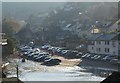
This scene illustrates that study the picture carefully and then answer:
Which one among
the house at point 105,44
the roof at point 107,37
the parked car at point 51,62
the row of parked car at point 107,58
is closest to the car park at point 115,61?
the row of parked car at point 107,58

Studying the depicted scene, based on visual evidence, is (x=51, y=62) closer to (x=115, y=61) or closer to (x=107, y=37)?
(x=115, y=61)

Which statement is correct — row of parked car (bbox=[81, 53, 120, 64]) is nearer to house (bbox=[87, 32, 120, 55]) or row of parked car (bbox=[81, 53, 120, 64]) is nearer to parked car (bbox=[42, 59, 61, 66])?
house (bbox=[87, 32, 120, 55])

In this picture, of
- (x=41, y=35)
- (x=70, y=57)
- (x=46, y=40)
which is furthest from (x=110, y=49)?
(x=41, y=35)

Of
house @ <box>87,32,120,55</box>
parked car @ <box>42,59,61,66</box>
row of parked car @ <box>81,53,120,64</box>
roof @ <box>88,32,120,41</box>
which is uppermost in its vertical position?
roof @ <box>88,32,120,41</box>

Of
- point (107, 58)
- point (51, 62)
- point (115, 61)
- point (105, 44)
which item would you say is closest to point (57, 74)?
point (115, 61)

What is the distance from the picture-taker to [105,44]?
31875 mm

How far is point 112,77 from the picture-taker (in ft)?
17.0

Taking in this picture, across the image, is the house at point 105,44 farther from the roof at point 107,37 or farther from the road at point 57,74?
the road at point 57,74

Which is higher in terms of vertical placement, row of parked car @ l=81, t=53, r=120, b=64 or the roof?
the roof

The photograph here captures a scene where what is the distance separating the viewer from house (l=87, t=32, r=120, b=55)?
30.4m

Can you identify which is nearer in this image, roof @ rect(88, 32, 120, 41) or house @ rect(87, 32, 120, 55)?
house @ rect(87, 32, 120, 55)

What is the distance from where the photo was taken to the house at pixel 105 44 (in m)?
30.4

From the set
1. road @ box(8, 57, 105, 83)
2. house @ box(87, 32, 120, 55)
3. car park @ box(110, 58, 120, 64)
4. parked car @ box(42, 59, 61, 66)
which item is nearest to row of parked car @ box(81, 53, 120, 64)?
car park @ box(110, 58, 120, 64)

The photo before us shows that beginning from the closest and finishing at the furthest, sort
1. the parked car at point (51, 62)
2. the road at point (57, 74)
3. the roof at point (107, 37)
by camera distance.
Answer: the road at point (57, 74) → the parked car at point (51, 62) → the roof at point (107, 37)
